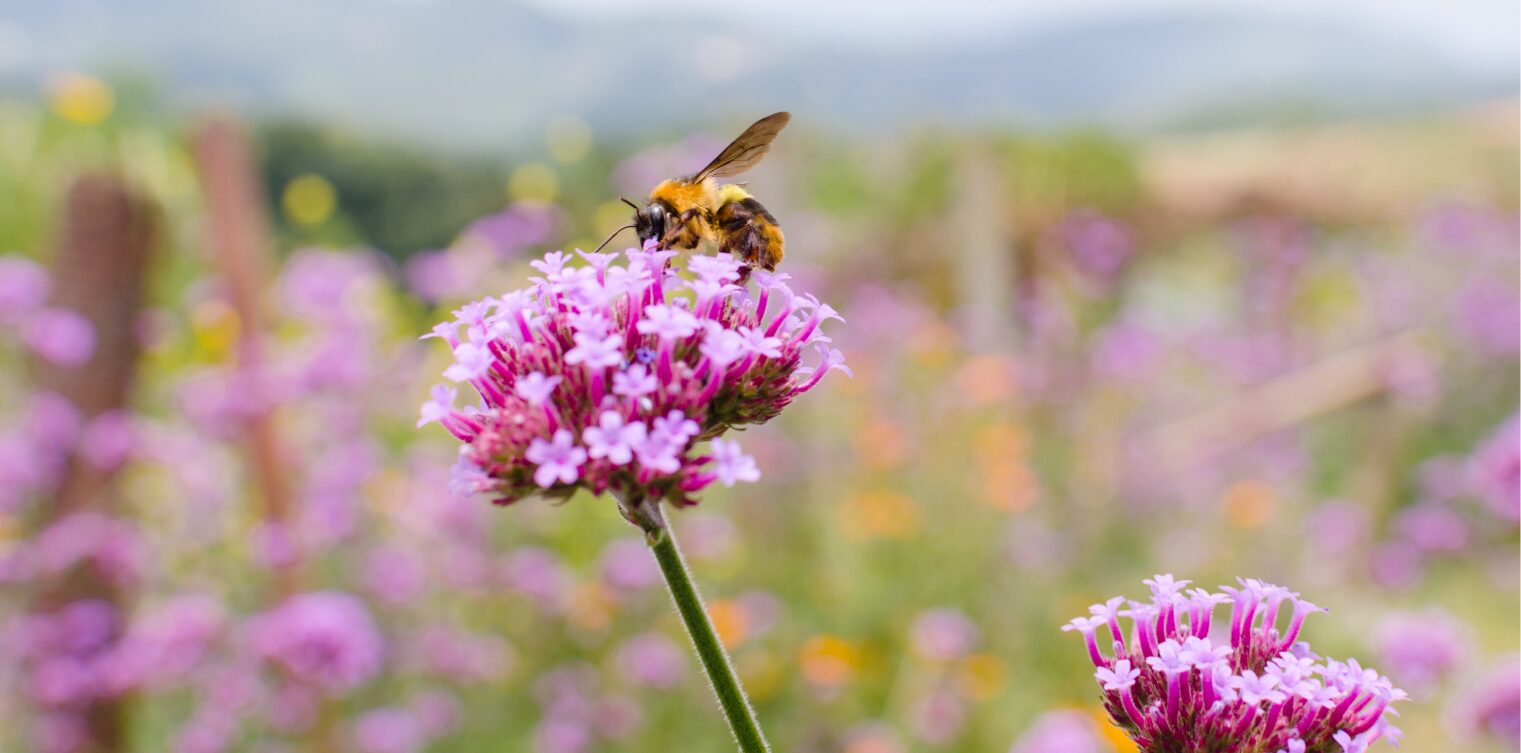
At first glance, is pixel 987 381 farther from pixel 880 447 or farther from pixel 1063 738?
pixel 1063 738

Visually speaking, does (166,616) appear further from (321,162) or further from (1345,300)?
(1345,300)

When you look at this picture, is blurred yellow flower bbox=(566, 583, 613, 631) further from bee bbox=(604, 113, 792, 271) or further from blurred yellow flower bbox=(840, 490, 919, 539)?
bee bbox=(604, 113, 792, 271)

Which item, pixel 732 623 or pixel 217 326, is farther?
pixel 217 326

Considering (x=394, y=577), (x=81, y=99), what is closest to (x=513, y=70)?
(x=81, y=99)

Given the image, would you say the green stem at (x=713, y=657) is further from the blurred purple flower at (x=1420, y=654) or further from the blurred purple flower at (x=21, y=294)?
the blurred purple flower at (x=21, y=294)

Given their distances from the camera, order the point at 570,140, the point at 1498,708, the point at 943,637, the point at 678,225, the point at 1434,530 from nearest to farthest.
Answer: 1. the point at 678,225
2. the point at 1498,708
3. the point at 943,637
4. the point at 570,140
5. the point at 1434,530

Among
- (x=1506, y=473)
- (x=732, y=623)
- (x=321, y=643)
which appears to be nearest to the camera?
(x=321, y=643)

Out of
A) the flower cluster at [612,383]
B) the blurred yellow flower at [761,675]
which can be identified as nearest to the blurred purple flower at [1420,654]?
the blurred yellow flower at [761,675]
